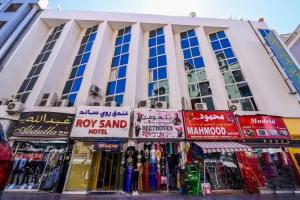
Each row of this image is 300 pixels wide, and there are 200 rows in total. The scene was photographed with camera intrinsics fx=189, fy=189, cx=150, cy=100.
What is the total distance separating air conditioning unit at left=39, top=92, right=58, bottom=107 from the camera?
12.2 m

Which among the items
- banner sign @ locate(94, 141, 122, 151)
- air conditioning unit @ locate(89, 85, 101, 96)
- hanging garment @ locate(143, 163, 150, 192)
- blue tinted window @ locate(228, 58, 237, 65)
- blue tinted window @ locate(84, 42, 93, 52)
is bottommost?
hanging garment @ locate(143, 163, 150, 192)

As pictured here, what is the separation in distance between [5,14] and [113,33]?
410 inches

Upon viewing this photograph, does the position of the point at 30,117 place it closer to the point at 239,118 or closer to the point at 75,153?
the point at 75,153

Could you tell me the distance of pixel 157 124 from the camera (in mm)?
10672

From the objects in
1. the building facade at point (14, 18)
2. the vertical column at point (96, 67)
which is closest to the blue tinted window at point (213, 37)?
the vertical column at point (96, 67)

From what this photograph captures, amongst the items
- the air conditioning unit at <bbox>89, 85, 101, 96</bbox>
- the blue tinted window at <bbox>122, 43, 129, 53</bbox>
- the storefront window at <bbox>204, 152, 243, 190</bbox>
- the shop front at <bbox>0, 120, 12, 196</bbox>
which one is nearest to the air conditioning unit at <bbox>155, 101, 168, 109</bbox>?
the storefront window at <bbox>204, 152, 243, 190</bbox>

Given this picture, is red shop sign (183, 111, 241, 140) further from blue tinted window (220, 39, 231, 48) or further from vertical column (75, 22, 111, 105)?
blue tinted window (220, 39, 231, 48)

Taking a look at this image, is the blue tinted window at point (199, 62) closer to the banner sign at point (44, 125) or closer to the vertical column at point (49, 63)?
the banner sign at point (44, 125)

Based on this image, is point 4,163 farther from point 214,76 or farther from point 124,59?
point 124,59

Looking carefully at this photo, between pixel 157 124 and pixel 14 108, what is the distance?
847 cm

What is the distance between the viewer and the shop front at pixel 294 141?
984 cm

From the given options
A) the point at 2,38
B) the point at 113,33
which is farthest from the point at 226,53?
the point at 2,38

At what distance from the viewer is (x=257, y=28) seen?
54.7ft

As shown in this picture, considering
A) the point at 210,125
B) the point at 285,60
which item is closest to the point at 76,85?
the point at 210,125
